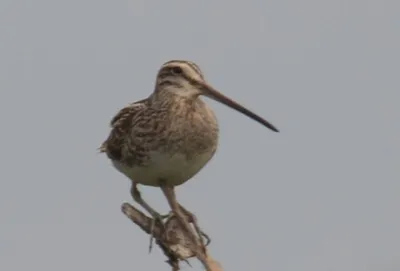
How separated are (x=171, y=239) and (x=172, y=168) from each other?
949 millimetres

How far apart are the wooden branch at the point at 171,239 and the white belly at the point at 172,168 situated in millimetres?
430

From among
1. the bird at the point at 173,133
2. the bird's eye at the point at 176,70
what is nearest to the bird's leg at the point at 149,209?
the bird at the point at 173,133

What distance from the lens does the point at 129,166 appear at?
1464 centimetres

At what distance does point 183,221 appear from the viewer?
43.9 feet

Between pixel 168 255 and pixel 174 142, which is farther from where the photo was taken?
pixel 174 142

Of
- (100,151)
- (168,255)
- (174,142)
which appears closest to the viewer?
(168,255)

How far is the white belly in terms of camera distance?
14.0 m

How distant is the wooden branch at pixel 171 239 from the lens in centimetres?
1302

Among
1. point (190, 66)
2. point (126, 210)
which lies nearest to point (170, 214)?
point (126, 210)

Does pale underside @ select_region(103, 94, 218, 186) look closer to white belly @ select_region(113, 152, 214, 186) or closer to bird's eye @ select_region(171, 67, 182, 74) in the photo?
white belly @ select_region(113, 152, 214, 186)

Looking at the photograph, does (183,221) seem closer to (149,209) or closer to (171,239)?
(171,239)

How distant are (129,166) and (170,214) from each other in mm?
1098

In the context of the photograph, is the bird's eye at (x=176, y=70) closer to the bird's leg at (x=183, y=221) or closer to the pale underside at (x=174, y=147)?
the pale underside at (x=174, y=147)

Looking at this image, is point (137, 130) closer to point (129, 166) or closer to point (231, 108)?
point (129, 166)
